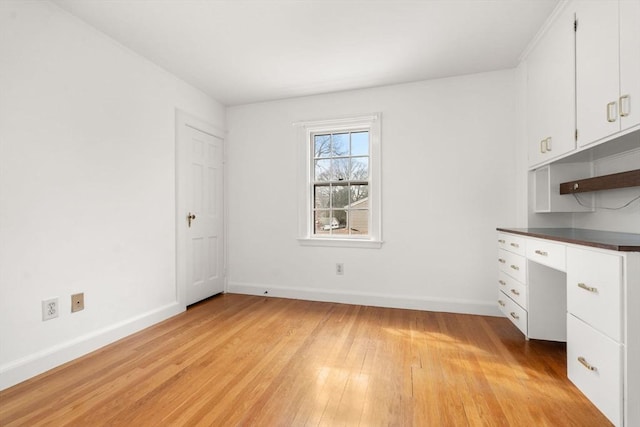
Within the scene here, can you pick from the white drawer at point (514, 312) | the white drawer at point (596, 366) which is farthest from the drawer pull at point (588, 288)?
the white drawer at point (514, 312)

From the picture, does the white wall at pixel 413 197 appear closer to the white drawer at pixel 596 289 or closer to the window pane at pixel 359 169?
the window pane at pixel 359 169

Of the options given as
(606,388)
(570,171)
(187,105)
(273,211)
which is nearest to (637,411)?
(606,388)

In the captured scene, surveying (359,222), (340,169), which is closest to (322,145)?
(340,169)

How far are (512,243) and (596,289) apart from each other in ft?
3.42

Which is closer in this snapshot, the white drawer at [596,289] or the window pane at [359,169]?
the white drawer at [596,289]

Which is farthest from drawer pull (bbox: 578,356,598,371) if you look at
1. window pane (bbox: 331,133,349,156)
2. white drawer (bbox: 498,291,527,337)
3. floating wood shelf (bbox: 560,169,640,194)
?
window pane (bbox: 331,133,349,156)

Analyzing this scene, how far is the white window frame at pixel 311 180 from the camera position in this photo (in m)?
3.40

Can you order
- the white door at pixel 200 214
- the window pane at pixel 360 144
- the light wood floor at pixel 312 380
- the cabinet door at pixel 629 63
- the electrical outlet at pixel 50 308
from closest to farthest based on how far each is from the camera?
the cabinet door at pixel 629 63 < the light wood floor at pixel 312 380 < the electrical outlet at pixel 50 308 < the white door at pixel 200 214 < the window pane at pixel 360 144

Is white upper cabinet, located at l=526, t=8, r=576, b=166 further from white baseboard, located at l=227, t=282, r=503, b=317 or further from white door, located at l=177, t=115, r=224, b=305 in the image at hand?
white door, located at l=177, t=115, r=224, b=305

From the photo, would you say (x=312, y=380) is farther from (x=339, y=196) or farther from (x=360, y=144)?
(x=360, y=144)

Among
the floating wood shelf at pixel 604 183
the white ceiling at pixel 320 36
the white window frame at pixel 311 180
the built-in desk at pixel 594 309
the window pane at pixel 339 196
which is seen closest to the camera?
the built-in desk at pixel 594 309

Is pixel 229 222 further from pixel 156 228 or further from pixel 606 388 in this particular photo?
pixel 606 388

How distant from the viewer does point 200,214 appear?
11.6 feet

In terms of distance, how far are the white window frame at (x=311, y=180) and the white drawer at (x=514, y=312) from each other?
128 cm
